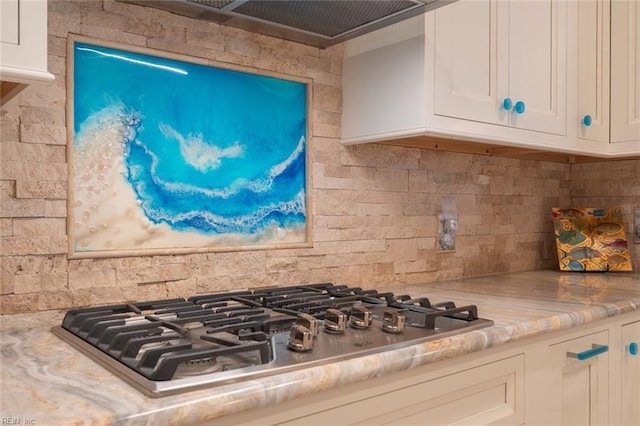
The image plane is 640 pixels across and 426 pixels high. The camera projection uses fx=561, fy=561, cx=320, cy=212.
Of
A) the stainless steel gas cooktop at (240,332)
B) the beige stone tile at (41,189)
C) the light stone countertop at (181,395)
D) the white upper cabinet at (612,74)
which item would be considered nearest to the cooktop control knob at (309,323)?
the stainless steel gas cooktop at (240,332)

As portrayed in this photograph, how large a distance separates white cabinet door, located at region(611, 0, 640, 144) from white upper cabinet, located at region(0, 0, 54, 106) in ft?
6.94

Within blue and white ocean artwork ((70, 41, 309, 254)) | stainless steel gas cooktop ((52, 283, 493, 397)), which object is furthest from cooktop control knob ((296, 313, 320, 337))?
blue and white ocean artwork ((70, 41, 309, 254))

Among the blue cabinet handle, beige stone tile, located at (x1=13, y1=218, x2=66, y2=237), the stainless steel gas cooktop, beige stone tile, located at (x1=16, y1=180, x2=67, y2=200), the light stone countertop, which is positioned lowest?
the blue cabinet handle

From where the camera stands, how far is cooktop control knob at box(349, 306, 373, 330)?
1196mm

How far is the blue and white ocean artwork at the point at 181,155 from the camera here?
1.35 metres

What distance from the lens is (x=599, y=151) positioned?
2.22 meters

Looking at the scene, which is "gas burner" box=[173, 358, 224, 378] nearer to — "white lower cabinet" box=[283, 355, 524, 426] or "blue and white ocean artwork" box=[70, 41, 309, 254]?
"white lower cabinet" box=[283, 355, 524, 426]

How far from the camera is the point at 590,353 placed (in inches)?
59.2

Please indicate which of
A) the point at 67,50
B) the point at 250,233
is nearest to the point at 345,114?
the point at 250,233

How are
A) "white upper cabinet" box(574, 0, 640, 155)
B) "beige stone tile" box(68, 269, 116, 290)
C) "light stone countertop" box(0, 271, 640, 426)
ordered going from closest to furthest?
1. "light stone countertop" box(0, 271, 640, 426)
2. "beige stone tile" box(68, 269, 116, 290)
3. "white upper cabinet" box(574, 0, 640, 155)

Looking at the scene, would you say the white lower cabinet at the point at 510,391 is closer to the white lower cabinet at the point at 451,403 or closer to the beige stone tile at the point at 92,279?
the white lower cabinet at the point at 451,403

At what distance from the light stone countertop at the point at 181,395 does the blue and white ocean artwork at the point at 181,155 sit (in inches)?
13.5

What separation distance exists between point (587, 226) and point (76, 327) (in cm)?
217

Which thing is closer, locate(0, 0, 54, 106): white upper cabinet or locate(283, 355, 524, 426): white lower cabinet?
locate(0, 0, 54, 106): white upper cabinet
